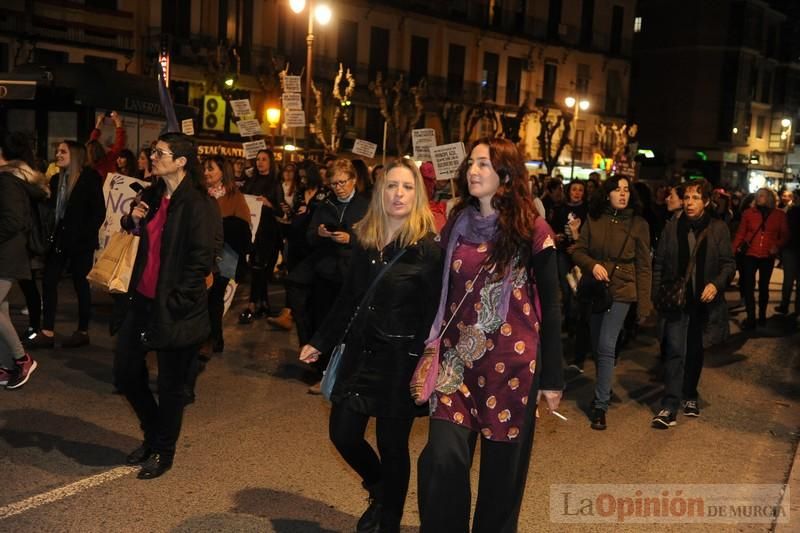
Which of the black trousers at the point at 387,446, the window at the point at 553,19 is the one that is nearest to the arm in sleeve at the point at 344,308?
the black trousers at the point at 387,446

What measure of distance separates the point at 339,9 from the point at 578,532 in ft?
118

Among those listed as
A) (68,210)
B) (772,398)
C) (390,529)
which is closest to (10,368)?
(68,210)

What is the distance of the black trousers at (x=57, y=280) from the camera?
8312mm

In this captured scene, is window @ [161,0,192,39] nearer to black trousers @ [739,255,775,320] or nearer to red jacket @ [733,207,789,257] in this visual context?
red jacket @ [733,207,789,257]

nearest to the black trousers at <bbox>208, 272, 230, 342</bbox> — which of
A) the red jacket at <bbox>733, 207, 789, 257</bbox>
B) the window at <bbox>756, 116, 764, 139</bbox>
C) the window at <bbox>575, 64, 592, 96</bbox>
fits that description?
the red jacket at <bbox>733, 207, 789, 257</bbox>

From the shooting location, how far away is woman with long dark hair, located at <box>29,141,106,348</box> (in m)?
8.31

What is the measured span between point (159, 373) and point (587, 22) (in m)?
49.1

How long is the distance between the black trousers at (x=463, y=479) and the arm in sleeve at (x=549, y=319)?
0.08 metres

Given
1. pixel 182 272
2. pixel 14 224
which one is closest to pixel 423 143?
pixel 14 224

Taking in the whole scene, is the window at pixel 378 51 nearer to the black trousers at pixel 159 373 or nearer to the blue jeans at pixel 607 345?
the blue jeans at pixel 607 345

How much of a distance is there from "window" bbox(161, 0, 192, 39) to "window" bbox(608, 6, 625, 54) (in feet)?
91.7

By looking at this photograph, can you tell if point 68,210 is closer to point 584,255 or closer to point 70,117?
point 584,255

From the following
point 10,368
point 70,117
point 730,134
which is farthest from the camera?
point 730,134

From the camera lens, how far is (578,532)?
15.3ft
